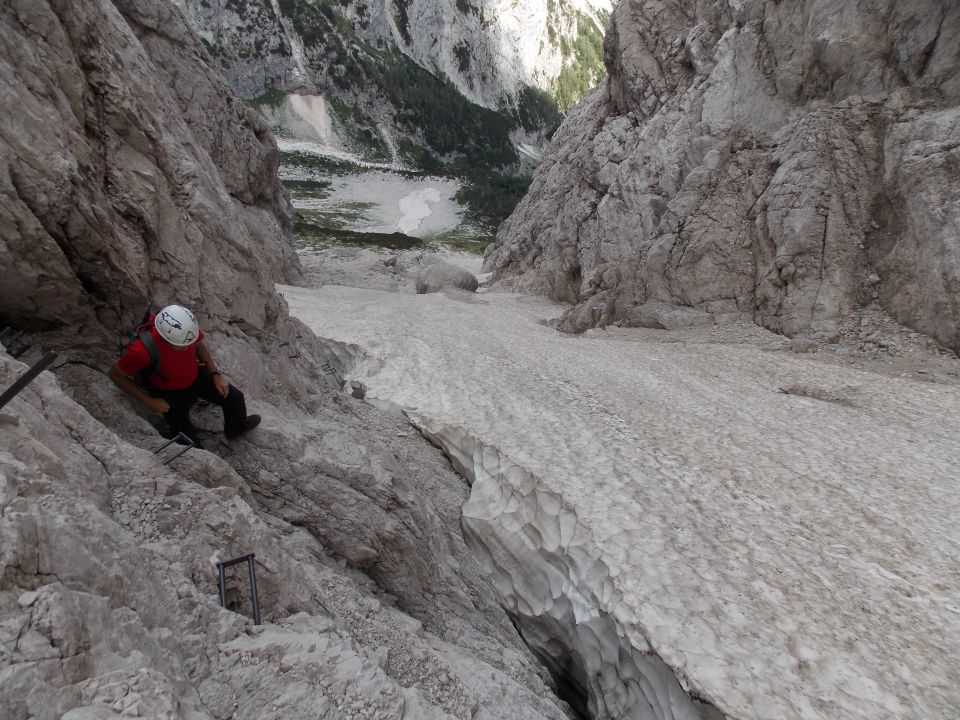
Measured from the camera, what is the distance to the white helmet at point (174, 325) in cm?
510

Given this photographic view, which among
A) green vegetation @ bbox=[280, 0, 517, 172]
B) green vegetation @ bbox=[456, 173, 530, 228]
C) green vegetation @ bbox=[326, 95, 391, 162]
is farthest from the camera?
green vegetation @ bbox=[280, 0, 517, 172]

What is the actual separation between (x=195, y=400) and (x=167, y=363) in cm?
57

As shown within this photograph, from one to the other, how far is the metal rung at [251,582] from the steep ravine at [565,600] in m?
3.79

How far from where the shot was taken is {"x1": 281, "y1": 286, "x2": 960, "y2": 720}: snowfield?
493cm

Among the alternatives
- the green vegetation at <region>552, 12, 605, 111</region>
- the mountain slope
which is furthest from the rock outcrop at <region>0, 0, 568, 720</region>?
the green vegetation at <region>552, 12, 605, 111</region>

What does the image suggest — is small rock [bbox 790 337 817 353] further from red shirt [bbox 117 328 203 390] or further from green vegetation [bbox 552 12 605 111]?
green vegetation [bbox 552 12 605 111]

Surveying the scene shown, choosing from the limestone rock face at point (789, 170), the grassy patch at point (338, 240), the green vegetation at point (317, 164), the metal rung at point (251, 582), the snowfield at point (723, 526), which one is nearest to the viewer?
the metal rung at point (251, 582)

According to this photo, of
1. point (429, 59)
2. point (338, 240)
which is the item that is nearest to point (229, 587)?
point (338, 240)

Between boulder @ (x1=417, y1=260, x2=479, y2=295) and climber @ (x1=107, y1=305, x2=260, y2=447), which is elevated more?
climber @ (x1=107, y1=305, x2=260, y2=447)

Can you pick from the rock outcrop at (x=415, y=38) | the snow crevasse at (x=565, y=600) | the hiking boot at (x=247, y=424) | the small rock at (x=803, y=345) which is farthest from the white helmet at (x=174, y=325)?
the rock outcrop at (x=415, y=38)

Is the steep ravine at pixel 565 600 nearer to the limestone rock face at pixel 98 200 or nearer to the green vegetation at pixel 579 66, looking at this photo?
the limestone rock face at pixel 98 200

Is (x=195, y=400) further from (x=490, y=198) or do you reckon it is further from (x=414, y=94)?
(x=414, y=94)

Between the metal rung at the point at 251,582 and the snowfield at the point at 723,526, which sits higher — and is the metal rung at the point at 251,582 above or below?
above

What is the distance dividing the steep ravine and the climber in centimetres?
449
